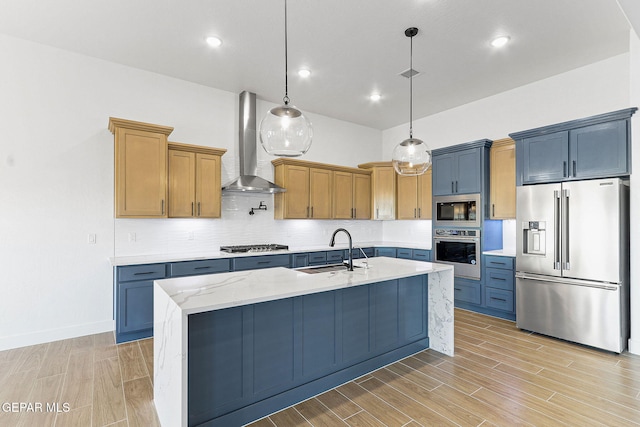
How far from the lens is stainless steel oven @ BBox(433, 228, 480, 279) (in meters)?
4.70

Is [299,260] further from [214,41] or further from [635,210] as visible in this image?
[635,210]

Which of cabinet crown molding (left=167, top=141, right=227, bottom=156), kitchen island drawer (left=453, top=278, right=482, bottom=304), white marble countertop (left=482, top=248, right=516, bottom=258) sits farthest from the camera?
kitchen island drawer (left=453, top=278, right=482, bottom=304)

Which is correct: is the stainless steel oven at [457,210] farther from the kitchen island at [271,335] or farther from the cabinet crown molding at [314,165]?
the kitchen island at [271,335]

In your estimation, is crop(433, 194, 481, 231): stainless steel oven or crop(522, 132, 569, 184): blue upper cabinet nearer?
crop(522, 132, 569, 184): blue upper cabinet

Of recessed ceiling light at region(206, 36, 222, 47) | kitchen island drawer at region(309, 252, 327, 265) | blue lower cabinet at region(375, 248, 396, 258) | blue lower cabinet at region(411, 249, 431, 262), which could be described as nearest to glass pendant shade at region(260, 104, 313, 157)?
recessed ceiling light at region(206, 36, 222, 47)

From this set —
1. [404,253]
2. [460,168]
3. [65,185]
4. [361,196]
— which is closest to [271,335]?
[65,185]

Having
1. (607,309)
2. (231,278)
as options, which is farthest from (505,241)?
(231,278)

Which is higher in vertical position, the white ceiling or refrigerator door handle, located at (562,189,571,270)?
the white ceiling

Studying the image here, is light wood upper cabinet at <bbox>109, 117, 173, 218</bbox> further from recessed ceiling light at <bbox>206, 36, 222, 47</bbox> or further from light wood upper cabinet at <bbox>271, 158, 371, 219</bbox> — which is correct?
light wood upper cabinet at <bbox>271, 158, 371, 219</bbox>

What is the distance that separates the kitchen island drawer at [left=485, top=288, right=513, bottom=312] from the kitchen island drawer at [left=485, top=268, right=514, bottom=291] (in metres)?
0.07

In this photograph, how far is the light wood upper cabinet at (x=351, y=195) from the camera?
5820 millimetres

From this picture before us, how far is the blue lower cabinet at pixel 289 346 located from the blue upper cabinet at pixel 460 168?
240 centimetres

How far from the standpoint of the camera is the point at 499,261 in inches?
173

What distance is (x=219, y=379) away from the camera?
204 centimetres
